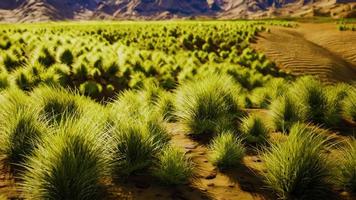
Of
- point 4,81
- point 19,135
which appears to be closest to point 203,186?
point 19,135

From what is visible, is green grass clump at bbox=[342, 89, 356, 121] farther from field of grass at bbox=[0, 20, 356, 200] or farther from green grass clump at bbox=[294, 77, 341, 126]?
green grass clump at bbox=[294, 77, 341, 126]

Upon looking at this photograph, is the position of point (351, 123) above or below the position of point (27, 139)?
below

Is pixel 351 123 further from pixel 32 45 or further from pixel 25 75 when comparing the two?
pixel 32 45

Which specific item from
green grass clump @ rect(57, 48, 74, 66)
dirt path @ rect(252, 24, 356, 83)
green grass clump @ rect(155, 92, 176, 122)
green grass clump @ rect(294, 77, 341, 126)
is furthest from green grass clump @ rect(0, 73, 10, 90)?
dirt path @ rect(252, 24, 356, 83)

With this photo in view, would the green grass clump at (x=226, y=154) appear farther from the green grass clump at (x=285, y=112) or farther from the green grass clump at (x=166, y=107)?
the green grass clump at (x=166, y=107)

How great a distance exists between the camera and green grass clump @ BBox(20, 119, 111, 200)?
3.83 metres

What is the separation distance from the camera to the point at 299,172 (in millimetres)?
4414

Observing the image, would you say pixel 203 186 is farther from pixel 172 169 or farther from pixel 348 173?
pixel 348 173

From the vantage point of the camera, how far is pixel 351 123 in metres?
7.75

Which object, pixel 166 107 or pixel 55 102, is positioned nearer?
pixel 55 102

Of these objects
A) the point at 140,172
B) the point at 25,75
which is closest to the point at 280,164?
the point at 140,172

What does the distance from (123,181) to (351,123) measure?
543 centimetres

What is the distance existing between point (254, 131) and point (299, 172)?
218cm

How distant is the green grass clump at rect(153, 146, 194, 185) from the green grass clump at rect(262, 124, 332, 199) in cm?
103
